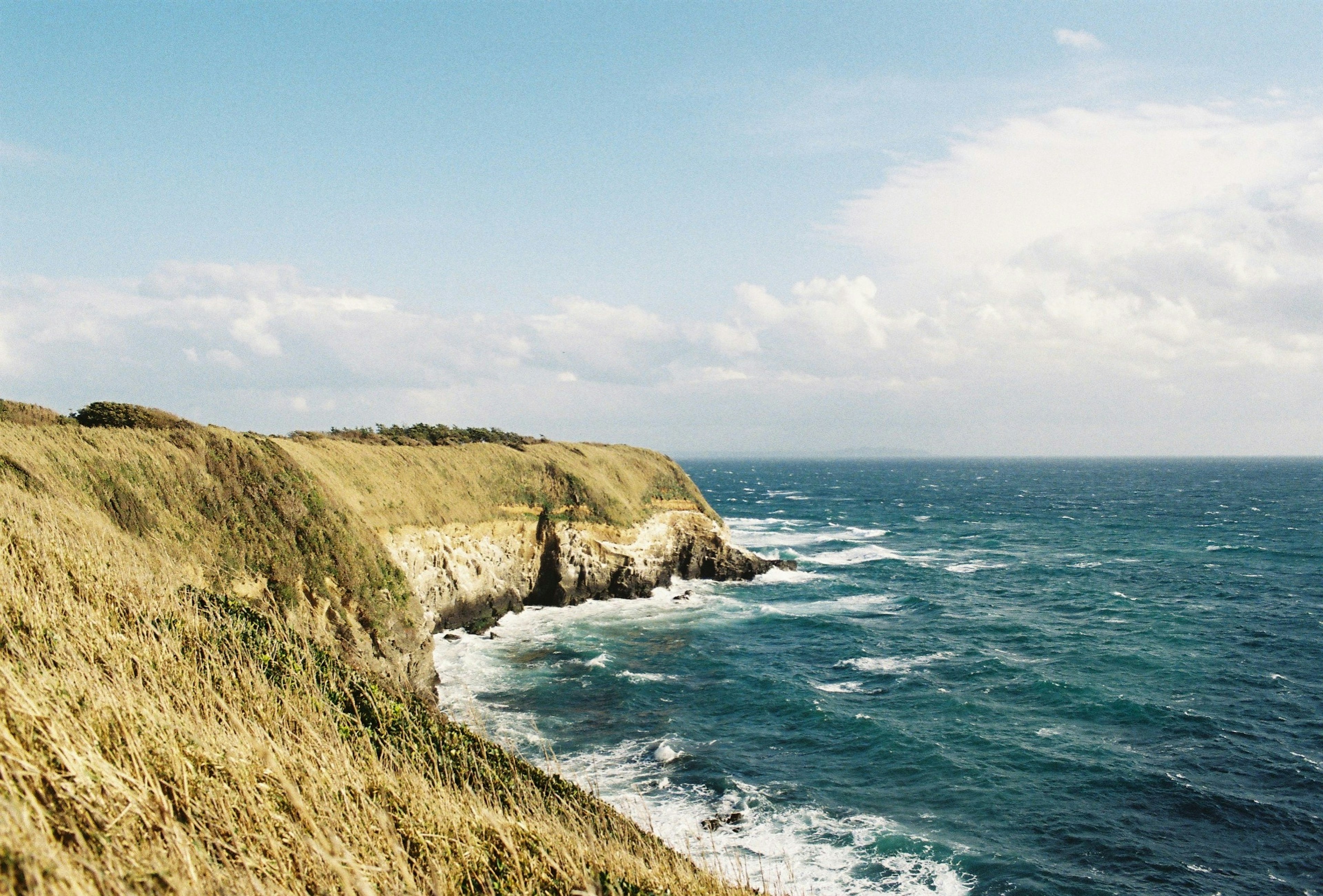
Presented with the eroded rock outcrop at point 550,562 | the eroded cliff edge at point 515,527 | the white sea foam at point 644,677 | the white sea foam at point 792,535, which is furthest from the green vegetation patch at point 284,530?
the white sea foam at point 792,535

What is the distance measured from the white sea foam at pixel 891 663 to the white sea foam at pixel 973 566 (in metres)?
25.3

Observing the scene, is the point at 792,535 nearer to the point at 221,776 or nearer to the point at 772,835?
the point at 772,835

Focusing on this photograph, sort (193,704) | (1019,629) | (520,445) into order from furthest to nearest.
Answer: (520,445)
(1019,629)
(193,704)

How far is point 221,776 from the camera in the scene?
6.07 metres

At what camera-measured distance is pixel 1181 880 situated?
18.8m

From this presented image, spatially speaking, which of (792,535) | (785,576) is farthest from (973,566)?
(792,535)

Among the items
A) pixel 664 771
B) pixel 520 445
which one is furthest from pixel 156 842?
pixel 520 445

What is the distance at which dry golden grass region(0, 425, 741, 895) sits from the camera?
477cm

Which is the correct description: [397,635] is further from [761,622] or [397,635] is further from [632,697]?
[761,622]

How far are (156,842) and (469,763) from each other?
7.13 metres

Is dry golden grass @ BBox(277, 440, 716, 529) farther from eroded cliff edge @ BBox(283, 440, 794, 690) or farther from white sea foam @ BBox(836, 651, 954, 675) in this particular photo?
white sea foam @ BBox(836, 651, 954, 675)

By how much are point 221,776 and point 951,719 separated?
95.7 feet

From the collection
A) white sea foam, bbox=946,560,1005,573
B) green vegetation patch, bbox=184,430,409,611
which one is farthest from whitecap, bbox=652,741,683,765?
white sea foam, bbox=946,560,1005,573

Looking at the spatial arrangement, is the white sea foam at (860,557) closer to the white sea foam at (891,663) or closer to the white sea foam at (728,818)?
the white sea foam at (891,663)
